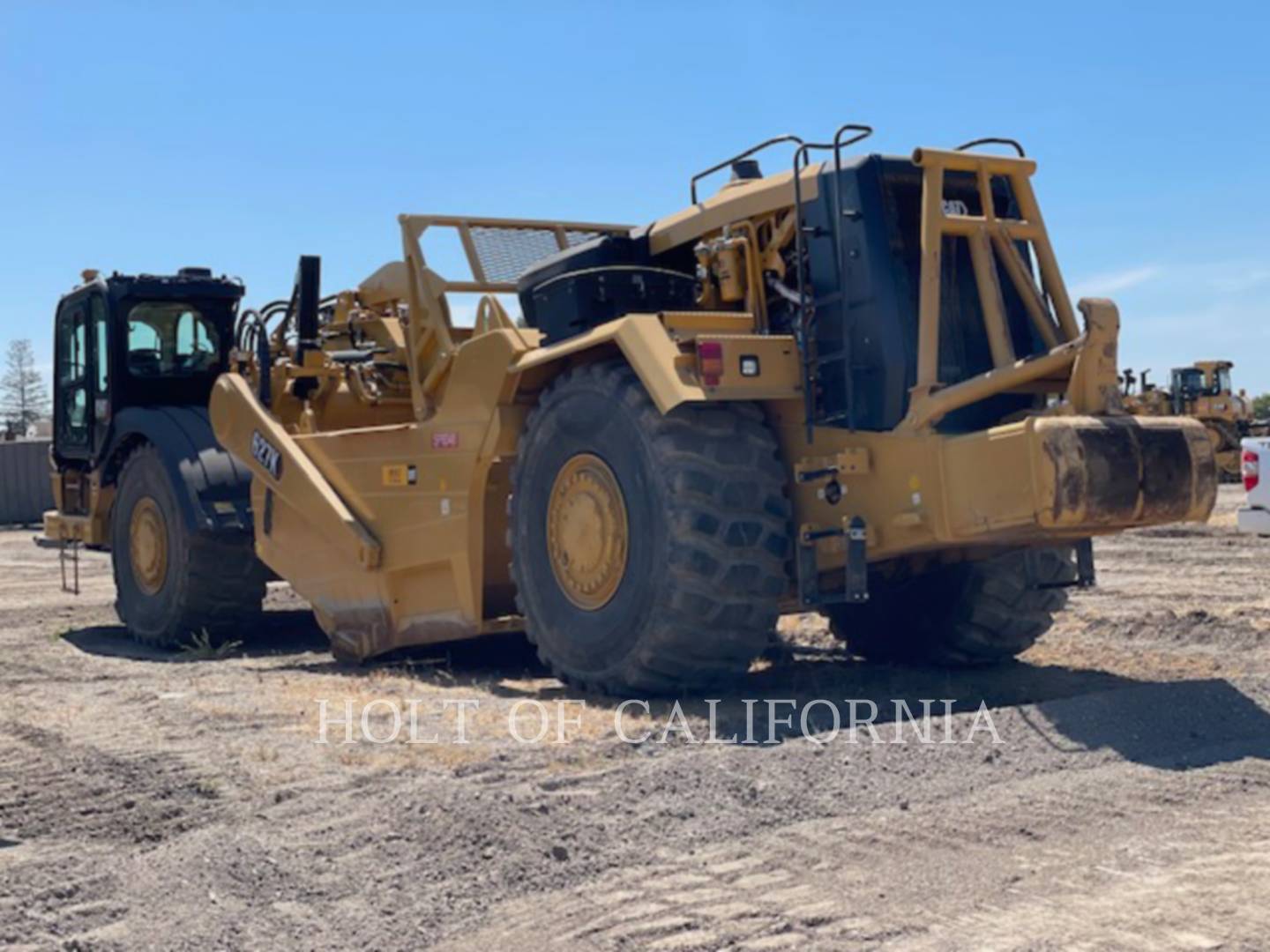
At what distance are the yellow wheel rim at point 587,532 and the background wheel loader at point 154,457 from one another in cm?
373

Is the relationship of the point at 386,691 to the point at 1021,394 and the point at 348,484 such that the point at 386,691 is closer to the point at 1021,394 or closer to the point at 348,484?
the point at 348,484

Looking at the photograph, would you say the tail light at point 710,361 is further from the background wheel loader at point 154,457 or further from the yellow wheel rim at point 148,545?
the yellow wheel rim at point 148,545

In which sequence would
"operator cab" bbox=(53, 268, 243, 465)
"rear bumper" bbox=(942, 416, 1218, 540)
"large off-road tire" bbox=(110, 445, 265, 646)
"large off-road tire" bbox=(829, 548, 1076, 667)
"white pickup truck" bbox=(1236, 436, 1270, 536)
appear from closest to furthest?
"rear bumper" bbox=(942, 416, 1218, 540), "large off-road tire" bbox=(829, 548, 1076, 667), "large off-road tire" bbox=(110, 445, 265, 646), "operator cab" bbox=(53, 268, 243, 465), "white pickup truck" bbox=(1236, 436, 1270, 536)

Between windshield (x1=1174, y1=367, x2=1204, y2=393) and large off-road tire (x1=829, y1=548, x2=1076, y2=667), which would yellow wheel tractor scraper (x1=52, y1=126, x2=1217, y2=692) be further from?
windshield (x1=1174, y1=367, x2=1204, y2=393)

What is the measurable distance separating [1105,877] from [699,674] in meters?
3.02

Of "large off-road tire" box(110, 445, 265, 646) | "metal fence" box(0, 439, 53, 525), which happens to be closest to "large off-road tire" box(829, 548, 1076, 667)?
"large off-road tire" box(110, 445, 265, 646)

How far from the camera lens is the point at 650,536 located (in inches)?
280

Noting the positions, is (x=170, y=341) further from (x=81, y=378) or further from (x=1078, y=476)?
(x=1078, y=476)

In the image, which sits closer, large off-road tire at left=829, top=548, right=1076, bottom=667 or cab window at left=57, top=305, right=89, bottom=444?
large off-road tire at left=829, top=548, right=1076, bottom=667

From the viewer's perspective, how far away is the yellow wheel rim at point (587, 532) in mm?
7441

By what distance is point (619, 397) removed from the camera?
24.2ft

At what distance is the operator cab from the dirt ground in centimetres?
468

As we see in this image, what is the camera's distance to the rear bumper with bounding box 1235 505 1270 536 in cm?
1268

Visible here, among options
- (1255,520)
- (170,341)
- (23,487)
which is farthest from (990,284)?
(23,487)
